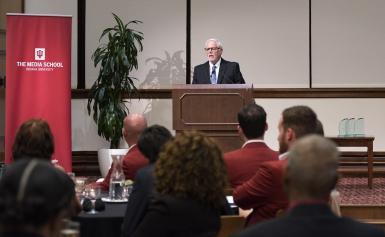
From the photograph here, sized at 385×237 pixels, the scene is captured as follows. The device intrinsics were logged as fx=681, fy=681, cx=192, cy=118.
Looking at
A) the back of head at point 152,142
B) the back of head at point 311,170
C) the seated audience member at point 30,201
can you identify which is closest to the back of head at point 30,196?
the seated audience member at point 30,201

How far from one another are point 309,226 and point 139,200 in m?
1.52

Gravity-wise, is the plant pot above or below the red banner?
below

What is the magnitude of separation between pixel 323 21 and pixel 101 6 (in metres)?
3.16

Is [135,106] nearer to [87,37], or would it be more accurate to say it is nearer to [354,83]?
[87,37]

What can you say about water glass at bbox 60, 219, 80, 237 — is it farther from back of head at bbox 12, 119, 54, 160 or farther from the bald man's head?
the bald man's head

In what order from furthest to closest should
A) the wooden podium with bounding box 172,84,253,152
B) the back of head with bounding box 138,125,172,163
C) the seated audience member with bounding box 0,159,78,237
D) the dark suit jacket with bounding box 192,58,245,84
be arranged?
1. the dark suit jacket with bounding box 192,58,245,84
2. the wooden podium with bounding box 172,84,253,152
3. the back of head with bounding box 138,125,172,163
4. the seated audience member with bounding box 0,159,78,237

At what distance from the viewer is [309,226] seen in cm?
Result: 183

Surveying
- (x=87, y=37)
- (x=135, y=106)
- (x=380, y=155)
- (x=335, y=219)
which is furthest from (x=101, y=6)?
(x=335, y=219)

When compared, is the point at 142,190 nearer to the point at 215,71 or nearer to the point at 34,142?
the point at 34,142

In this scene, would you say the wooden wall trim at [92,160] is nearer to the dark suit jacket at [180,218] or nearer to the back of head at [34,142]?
the back of head at [34,142]

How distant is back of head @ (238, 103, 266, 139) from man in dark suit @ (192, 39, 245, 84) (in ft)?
12.4

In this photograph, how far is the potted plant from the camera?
28.9ft

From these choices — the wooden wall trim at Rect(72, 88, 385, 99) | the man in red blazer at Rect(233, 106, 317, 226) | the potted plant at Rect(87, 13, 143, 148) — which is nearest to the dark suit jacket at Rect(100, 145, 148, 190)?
the man in red blazer at Rect(233, 106, 317, 226)

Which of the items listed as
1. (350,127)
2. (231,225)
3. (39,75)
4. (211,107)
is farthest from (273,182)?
(350,127)
